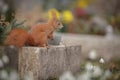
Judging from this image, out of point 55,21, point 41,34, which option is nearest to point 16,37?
point 41,34

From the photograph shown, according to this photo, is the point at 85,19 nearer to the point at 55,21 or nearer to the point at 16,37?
the point at 55,21

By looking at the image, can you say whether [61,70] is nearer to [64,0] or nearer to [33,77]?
[33,77]

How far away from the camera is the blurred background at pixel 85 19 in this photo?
1059 cm

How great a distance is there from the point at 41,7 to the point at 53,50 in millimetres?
9791

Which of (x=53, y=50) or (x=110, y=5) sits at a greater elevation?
(x=53, y=50)

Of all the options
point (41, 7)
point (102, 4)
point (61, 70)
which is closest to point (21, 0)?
point (41, 7)

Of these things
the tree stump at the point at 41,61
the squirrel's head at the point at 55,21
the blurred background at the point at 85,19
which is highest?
the squirrel's head at the point at 55,21

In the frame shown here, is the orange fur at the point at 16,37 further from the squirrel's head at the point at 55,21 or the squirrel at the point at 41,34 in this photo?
the squirrel's head at the point at 55,21

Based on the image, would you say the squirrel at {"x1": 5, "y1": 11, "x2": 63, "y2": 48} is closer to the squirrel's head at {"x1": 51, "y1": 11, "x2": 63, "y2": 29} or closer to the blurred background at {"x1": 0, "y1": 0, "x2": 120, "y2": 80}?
the squirrel's head at {"x1": 51, "y1": 11, "x2": 63, "y2": 29}

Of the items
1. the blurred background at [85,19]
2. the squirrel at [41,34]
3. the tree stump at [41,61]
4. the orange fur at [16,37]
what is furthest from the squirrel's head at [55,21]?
the blurred background at [85,19]

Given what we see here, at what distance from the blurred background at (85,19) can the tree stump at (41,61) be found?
4086 millimetres

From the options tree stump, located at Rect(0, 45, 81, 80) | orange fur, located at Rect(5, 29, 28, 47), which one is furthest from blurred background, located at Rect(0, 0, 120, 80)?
orange fur, located at Rect(5, 29, 28, 47)

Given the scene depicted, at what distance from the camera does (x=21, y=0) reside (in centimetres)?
1523

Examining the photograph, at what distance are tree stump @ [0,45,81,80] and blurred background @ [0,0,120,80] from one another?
4086 mm
